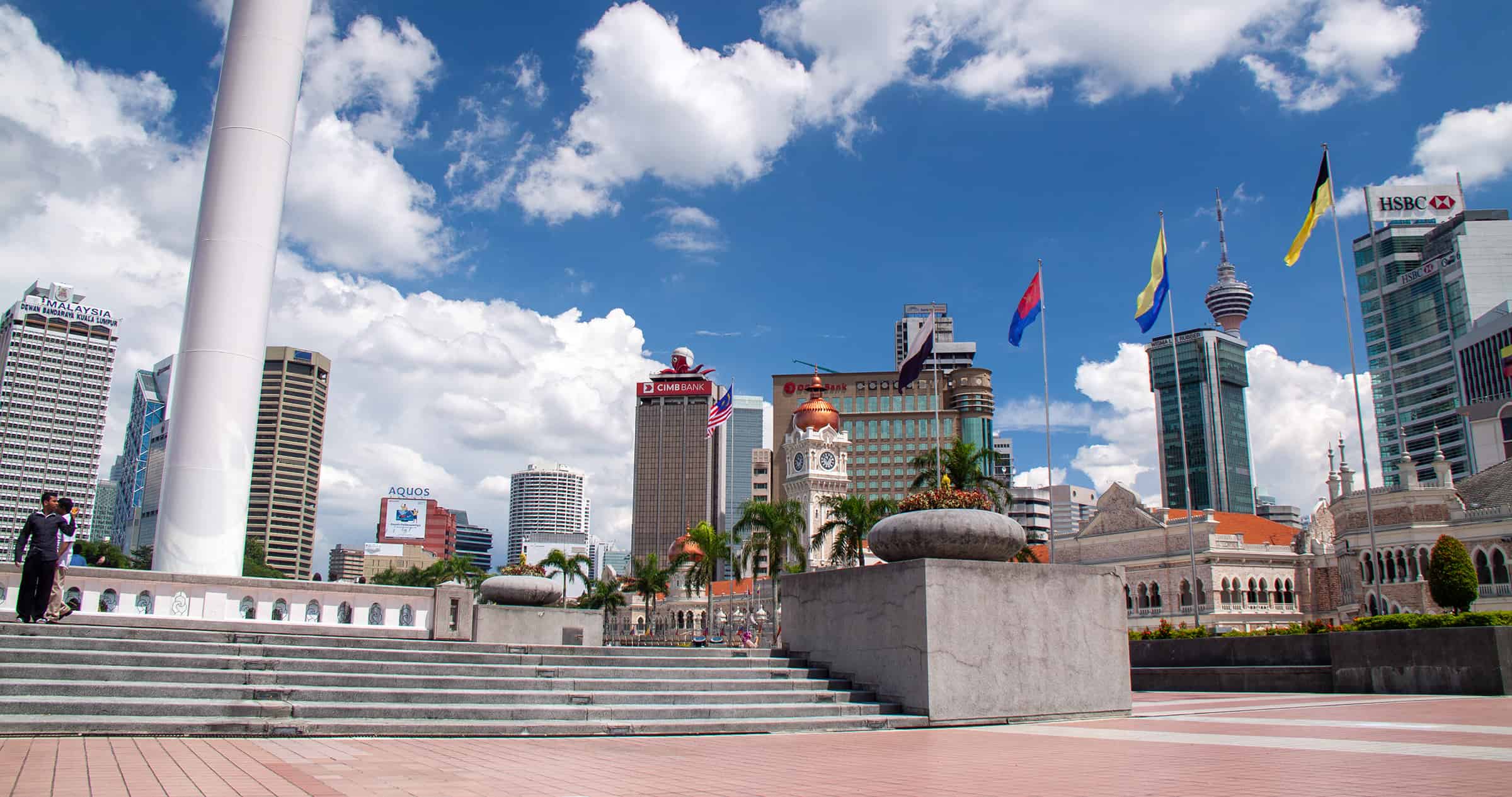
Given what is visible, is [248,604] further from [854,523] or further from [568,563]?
[568,563]

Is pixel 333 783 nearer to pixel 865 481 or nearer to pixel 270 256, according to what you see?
pixel 270 256

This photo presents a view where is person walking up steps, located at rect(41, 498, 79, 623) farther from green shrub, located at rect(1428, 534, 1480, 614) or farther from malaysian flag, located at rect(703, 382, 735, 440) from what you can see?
malaysian flag, located at rect(703, 382, 735, 440)

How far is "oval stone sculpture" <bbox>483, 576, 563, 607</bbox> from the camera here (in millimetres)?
20203

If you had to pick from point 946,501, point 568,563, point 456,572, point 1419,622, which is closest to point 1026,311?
point 1419,622

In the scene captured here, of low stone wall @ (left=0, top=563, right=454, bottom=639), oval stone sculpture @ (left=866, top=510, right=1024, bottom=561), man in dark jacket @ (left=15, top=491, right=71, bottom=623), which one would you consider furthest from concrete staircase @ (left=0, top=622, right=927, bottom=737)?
low stone wall @ (left=0, top=563, right=454, bottom=639)

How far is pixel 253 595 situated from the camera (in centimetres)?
1833

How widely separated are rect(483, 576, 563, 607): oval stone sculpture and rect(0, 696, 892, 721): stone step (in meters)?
7.89

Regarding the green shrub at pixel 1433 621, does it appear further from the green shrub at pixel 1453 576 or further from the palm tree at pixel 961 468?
the palm tree at pixel 961 468

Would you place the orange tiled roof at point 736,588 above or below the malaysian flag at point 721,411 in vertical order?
below

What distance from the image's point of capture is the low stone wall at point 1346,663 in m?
19.6

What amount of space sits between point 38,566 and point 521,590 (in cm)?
839

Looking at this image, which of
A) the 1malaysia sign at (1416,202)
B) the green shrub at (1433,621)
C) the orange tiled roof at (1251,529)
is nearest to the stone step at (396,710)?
the green shrub at (1433,621)

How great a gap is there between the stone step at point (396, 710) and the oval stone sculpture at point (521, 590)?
7888 millimetres

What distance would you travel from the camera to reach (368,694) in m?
11.6
